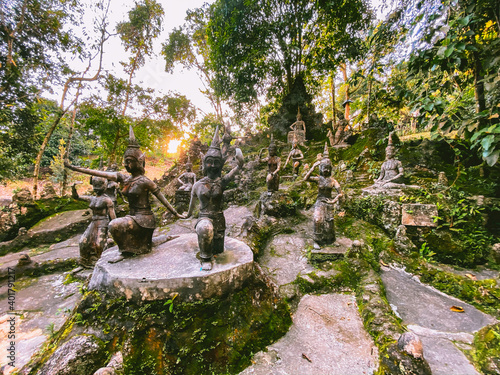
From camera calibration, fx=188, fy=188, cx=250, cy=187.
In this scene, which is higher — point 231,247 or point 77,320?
point 231,247

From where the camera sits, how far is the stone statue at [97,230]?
4.10 m

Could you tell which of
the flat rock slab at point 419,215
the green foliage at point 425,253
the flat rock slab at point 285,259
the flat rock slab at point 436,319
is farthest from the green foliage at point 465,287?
the flat rock slab at point 285,259

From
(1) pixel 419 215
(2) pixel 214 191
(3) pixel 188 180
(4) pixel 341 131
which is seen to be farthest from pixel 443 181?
(3) pixel 188 180

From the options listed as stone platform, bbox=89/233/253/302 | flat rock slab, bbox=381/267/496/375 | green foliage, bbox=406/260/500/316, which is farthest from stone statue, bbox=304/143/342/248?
stone platform, bbox=89/233/253/302

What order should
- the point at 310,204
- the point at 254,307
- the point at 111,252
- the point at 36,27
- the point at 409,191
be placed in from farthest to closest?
1. the point at 36,27
2. the point at 310,204
3. the point at 409,191
4. the point at 111,252
5. the point at 254,307

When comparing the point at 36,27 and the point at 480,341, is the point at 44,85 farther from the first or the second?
the point at 480,341

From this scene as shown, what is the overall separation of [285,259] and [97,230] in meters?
4.30

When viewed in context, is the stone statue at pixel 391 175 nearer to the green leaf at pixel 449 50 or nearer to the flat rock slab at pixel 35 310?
the green leaf at pixel 449 50

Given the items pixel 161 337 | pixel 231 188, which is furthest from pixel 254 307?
pixel 231 188

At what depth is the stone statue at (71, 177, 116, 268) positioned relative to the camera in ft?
13.5

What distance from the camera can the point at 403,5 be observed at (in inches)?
151

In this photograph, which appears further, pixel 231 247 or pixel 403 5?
pixel 403 5

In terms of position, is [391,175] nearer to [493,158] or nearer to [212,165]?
[493,158]

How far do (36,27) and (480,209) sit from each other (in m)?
16.1
